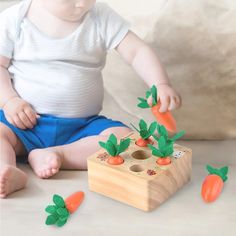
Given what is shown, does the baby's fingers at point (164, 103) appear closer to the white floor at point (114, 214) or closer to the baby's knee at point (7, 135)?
the white floor at point (114, 214)

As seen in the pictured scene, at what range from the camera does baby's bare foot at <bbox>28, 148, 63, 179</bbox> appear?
2.80 feet

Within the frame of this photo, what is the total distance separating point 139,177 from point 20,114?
0.25 metres

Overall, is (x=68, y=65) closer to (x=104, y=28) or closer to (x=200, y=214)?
(x=104, y=28)

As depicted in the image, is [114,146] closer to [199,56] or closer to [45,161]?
[45,161]

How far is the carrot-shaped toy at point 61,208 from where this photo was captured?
745mm

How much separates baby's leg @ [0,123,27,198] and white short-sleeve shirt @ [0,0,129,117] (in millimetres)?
66

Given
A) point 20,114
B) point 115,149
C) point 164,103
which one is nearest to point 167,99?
point 164,103

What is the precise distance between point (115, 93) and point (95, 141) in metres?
0.18

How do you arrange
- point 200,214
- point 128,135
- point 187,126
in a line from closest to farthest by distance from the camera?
point 200,214
point 128,135
point 187,126

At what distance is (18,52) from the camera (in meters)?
0.95

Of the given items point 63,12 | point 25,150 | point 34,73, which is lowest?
point 25,150

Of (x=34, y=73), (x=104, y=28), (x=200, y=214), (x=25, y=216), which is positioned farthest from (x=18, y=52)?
(x=200, y=214)

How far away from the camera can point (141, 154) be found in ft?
2.71

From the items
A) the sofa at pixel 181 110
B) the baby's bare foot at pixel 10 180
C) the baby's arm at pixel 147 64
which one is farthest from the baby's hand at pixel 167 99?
the baby's bare foot at pixel 10 180
